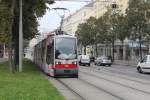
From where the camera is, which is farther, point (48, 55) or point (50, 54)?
point (48, 55)

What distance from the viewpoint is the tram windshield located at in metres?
33.7

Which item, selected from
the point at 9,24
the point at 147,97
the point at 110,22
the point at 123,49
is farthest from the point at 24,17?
the point at 123,49

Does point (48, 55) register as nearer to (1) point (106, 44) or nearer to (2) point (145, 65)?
(2) point (145, 65)

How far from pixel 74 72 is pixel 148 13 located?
119 ft

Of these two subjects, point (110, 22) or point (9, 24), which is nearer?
point (9, 24)

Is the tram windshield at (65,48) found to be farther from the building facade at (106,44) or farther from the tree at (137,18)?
the building facade at (106,44)

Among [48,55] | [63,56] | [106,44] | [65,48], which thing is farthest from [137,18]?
[63,56]

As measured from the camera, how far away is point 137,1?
69250mm

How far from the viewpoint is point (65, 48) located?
33.8 metres

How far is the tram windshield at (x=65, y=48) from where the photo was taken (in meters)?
33.7

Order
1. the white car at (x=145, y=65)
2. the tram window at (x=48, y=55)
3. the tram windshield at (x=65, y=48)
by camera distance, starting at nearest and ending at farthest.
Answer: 1. the tram windshield at (x=65, y=48)
2. the tram window at (x=48, y=55)
3. the white car at (x=145, y=65)

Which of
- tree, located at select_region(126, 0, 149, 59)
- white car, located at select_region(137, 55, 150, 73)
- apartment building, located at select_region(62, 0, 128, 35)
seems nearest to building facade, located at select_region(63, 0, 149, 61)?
apartment building, located at select_region(62, 0, 128, 35)

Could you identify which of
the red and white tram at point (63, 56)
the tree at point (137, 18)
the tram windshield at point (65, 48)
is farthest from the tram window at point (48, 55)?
the tree at point (137, 18)

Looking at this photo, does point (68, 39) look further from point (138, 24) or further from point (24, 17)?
point (138, 24)
